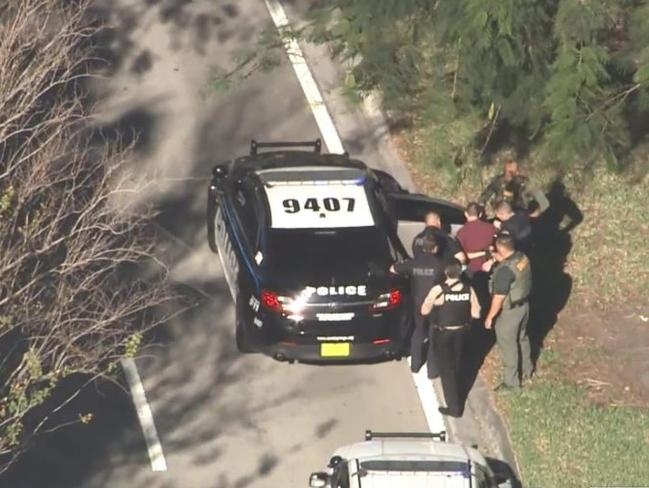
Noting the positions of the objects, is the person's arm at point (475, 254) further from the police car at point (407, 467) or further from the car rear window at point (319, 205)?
the police car at point (407, 467)

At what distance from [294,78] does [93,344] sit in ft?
25.0

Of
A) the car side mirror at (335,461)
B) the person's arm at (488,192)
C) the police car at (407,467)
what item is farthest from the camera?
the person's arm at (488,192)

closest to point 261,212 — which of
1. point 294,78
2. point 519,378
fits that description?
point 519,378

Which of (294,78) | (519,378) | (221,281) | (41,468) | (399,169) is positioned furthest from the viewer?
(294,78)

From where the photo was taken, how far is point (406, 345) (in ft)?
54.5

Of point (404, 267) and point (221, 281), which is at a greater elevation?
point (404, 267)

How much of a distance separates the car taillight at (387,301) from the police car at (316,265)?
1 centimetres

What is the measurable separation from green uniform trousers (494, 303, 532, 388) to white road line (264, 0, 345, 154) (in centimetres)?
530

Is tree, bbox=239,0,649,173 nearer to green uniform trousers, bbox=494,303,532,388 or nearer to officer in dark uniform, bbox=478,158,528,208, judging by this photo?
officer in dark uniform, bbox=478,158,528,208

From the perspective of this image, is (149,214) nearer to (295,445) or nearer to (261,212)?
(261,212)

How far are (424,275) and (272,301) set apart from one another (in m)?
1.57

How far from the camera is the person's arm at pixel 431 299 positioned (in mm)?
15352

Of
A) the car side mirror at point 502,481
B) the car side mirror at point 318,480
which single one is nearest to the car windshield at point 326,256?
the car side mirror at point 318,480

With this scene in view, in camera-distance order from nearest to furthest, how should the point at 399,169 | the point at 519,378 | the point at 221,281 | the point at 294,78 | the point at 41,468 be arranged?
the point at 41,468, the point at 519,378, the point at 221,281, the point at 399,169, the point at 294,78
